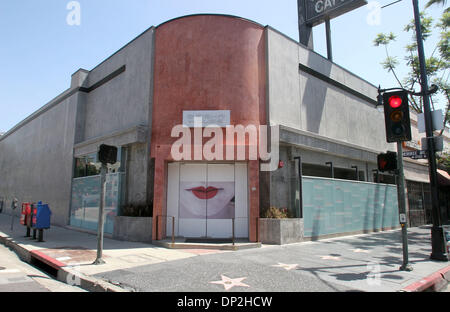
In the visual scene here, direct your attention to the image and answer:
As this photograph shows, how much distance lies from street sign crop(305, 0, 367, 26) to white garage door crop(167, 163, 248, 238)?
1369cm

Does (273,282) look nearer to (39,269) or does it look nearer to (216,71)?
(39,269)

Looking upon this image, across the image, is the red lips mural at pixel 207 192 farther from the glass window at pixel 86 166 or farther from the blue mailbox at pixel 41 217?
the glass window at pixel 86 166

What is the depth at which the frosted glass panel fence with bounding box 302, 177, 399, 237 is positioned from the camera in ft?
45.9

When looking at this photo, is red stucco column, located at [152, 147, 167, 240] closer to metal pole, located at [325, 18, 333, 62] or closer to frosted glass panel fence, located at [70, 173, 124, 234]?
frosted glass panel fence, located at [70, 173, 124, 234]

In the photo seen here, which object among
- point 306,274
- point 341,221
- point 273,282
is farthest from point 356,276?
point 341,221

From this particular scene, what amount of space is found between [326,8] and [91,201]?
64.3 ft

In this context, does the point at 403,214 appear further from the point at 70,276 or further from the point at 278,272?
the point at 70,276

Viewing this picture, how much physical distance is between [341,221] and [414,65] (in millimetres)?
15094

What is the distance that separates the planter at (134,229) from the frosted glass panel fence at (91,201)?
3.92 feet

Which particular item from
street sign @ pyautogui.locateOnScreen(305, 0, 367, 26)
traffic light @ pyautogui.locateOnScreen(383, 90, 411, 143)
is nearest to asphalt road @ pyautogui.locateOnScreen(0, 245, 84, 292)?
traffic light @ pyautogui.locateOnScreen(383, 90, 411, 143)

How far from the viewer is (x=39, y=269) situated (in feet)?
27.4

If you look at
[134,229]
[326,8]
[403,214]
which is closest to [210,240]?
[134,229]

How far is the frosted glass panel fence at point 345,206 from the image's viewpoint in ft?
45.9

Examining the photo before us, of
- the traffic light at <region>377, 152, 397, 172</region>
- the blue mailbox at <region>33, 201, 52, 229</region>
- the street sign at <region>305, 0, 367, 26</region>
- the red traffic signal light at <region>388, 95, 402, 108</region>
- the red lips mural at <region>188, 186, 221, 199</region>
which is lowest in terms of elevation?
the blue mailbox at <region>33, 201, 52, 229</region>
